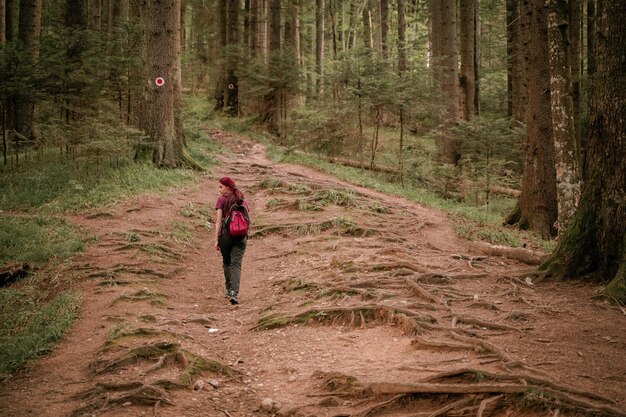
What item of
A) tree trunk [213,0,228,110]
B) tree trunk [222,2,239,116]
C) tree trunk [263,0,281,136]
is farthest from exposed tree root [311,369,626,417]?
tree trunk [213,0,228,110]

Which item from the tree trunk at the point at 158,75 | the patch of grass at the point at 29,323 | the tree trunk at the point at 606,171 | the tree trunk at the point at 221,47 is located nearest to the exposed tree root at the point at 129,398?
the patch of grass at the point at 29,323

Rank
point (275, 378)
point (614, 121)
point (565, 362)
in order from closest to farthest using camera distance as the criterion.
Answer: point (565, 362) → point (275, 378) → point (614, 121)

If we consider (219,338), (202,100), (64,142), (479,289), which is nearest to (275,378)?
(219,338)

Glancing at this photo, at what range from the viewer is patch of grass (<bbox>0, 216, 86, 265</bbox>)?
30.3ft

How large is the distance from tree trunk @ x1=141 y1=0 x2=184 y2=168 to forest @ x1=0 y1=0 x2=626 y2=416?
0.18 ft

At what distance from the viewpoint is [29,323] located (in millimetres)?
6918

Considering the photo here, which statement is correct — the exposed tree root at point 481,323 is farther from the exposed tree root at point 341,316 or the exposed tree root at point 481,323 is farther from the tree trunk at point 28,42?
the tree trunk at point 28,42

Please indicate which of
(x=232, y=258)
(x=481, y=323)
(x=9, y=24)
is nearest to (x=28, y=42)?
(x=9, y=24)

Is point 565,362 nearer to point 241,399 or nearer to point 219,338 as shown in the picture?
point 241,399

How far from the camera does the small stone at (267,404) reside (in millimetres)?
5000

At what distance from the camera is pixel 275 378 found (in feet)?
18.8

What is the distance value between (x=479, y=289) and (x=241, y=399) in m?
3.88

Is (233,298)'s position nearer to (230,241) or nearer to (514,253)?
(230,241)

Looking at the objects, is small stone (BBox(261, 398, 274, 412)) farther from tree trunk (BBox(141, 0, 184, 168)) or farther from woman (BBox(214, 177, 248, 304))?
tree trunk (BBox(141, 0, 184, 168))
